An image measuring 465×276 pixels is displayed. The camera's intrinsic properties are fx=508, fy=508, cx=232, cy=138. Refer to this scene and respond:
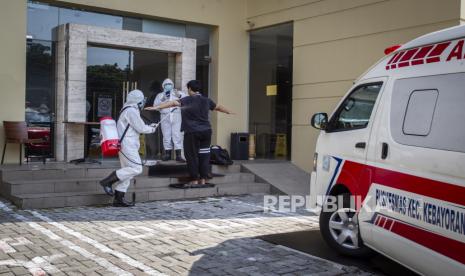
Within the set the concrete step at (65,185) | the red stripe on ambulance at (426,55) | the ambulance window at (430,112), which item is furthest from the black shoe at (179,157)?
the ambulance window at (430,112)

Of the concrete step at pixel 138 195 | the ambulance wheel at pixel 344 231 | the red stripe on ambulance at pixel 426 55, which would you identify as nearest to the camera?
the red stripe on ambulance at pixel 426 55

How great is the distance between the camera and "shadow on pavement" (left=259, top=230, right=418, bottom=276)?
5.33 meters

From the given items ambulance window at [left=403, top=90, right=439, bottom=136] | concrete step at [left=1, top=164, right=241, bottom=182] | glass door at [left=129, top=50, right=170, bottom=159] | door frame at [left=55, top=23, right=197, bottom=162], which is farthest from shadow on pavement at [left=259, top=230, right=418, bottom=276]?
glass door at [left=129, top=50, right=170, bottom=159]

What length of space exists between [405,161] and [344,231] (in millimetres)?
1526

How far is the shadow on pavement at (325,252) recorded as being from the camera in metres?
5.33

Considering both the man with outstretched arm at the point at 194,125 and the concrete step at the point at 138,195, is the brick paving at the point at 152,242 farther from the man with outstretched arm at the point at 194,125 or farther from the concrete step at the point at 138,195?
the man with outstretched arm at the point at 194,125

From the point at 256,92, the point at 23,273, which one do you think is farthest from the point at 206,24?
the point at 23,273

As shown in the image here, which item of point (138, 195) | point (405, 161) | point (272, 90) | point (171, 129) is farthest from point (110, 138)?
point (272, 90)

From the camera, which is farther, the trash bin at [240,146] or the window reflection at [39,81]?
the trash bin at [240,146]

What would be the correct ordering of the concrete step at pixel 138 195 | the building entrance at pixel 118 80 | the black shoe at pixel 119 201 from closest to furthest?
the concrete step at pixel 138 195 < the black shoe at pixel 119 201 < the building entrance at pixel 118 80

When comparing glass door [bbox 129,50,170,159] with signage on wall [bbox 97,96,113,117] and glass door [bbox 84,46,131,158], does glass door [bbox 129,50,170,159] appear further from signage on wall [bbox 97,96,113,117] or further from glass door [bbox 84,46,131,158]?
signage on wall [bbox 97,96,113,117]

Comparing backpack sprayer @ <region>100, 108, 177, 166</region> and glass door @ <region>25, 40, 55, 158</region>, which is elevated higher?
glass door @ <region>25, 40, 55, 158</region>

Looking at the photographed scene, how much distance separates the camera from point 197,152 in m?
9.57

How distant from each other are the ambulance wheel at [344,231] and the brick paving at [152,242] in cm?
36
